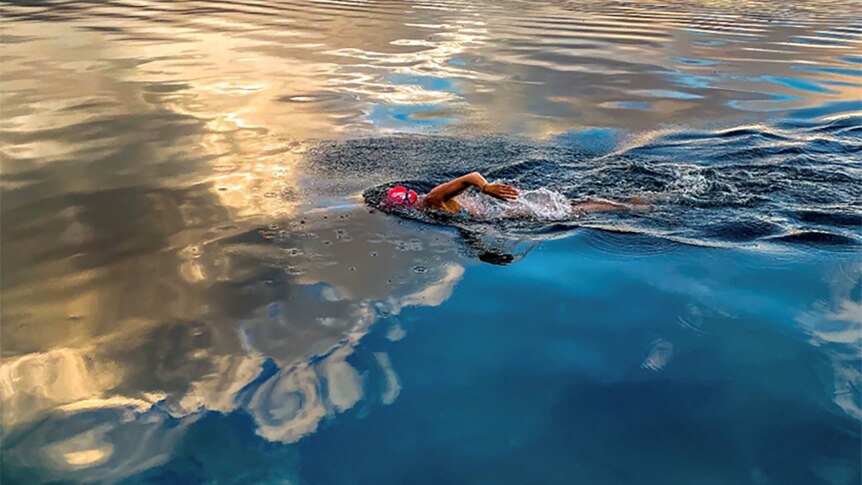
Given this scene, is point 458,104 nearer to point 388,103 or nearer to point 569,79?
point 388,103

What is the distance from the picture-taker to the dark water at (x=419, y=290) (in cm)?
378

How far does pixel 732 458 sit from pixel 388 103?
8.62 meters

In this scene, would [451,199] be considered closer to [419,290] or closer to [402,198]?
[402,198]

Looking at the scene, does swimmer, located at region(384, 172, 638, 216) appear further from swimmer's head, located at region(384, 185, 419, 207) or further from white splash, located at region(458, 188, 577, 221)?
white splash, located at region(458, 188, 577, 221)

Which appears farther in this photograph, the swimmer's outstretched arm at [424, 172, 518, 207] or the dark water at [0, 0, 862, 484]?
the swimmer's outstretched arm at [424, 172, 518, 207]

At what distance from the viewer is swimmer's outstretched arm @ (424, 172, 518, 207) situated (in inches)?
244

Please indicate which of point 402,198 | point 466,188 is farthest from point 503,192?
point 402,198

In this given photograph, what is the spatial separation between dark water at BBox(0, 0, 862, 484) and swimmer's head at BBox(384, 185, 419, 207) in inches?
6.6

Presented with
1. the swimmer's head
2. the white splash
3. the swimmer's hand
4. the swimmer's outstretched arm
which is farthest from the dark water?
the swimmer's hand

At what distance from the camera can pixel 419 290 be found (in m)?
5.40

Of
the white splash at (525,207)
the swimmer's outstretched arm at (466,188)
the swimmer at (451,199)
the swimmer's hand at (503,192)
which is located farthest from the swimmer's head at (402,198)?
the swimmer's hand at (503,192)

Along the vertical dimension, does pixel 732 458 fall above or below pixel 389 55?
above

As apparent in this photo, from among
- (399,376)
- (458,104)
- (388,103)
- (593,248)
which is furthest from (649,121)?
(399,376)

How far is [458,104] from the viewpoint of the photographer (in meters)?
11.5
